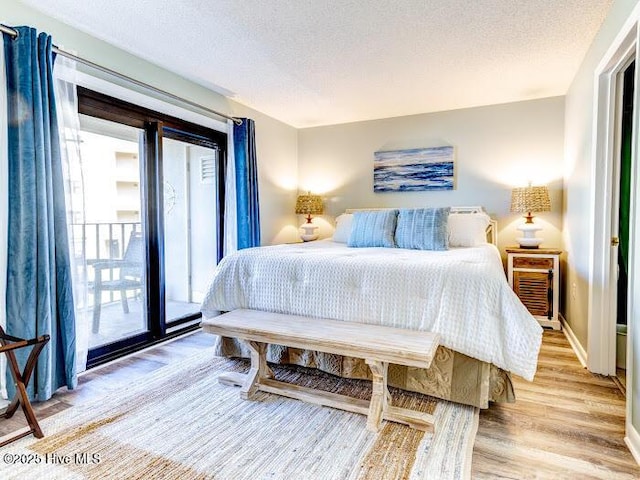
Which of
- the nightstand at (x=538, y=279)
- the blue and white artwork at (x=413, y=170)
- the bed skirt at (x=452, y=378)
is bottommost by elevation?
the bed skirt at (x=452, y=378)

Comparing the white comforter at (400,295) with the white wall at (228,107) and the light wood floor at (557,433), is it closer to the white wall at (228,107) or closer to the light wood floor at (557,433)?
the light wood floor at (557,433)

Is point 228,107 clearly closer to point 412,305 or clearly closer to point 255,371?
point 255,371

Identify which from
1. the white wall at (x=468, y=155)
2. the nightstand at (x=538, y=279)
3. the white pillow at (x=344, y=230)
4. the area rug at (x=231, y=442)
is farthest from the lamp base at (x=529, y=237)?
the area rug at (x=231, y=442)

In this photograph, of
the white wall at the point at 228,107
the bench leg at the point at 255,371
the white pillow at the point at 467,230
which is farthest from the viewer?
the white pillow at the point at 467,230

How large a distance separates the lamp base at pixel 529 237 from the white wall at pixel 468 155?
281 millimetres

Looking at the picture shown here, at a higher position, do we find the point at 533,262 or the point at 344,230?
the point at 344,230

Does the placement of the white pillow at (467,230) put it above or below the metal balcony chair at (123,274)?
above

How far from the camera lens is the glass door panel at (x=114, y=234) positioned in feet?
9.11

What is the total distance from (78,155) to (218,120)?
157cm

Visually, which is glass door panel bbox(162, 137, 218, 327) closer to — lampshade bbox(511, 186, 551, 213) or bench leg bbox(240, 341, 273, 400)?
bench leg bbox(240, 341, 273, 400)

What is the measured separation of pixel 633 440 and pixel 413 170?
10.5 feet

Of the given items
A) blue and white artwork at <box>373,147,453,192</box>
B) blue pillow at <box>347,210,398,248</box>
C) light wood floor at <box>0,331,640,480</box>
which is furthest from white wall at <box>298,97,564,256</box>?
light wood floor at <box>0,331,640,480</box>

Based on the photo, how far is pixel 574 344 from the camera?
2.88 metres

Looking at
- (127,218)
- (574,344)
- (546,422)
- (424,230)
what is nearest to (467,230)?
(424,230)
